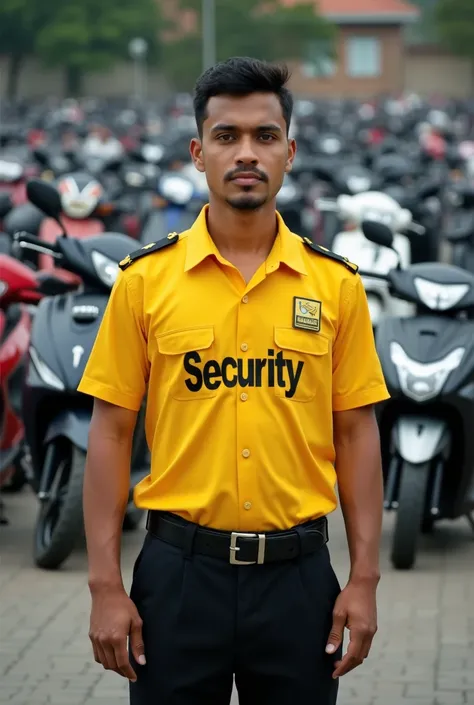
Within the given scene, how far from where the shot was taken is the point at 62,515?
657 centimetres

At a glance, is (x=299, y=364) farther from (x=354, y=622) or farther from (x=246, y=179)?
(x=354, y=622)

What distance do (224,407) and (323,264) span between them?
→ 0.35 meters

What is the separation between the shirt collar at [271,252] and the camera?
318 cm

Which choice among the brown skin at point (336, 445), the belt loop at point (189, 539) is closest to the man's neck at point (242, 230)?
the brown skin at point (336, 445)

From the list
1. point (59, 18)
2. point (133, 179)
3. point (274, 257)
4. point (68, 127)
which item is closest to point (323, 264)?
point (274, 257)

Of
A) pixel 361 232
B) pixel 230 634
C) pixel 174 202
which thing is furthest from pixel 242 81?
pixel 174 202

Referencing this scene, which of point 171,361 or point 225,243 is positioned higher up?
point 225,243

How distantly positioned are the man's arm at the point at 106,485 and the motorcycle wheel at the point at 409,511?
3541 millimetres

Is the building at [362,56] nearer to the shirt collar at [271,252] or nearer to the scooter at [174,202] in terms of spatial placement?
the scooter at [174,202]

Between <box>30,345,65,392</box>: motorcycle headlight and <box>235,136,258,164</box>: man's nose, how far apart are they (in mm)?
3786

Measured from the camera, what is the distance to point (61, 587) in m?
6.55

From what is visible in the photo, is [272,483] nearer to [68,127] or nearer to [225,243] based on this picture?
[225,243]

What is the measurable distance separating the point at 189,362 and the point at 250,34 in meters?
89.2

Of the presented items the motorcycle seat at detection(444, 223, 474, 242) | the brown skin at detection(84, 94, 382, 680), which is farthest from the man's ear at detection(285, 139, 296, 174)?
the motorcycle seat at detection(444, 223, 474, 242)
